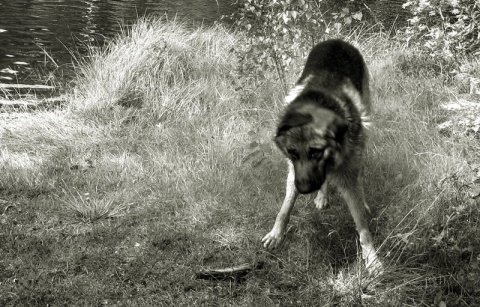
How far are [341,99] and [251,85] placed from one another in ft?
8.25

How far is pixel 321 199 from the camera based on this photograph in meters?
4.25

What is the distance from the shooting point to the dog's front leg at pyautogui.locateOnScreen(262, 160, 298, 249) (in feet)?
12.4

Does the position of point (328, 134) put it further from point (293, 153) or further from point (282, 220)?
point (282, 220)

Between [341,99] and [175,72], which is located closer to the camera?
[341,99]

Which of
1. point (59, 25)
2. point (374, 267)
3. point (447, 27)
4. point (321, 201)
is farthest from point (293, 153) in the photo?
point (59, 25)

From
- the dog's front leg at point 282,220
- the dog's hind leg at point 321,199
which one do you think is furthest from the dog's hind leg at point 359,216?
the dog's hind leg at point 321,199

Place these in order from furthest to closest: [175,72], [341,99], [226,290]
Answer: [175,72] < [341,99] < [226,290]

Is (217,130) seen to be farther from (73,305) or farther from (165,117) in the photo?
(73,305)

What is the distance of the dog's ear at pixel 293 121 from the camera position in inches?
127

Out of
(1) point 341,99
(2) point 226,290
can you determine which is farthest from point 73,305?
(1) point 341,99

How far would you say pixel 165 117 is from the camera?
6125 mm

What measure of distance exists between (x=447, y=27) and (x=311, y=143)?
4.48 m

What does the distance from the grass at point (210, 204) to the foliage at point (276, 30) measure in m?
0.39

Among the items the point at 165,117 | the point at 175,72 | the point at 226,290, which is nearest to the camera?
the point at 226,290
